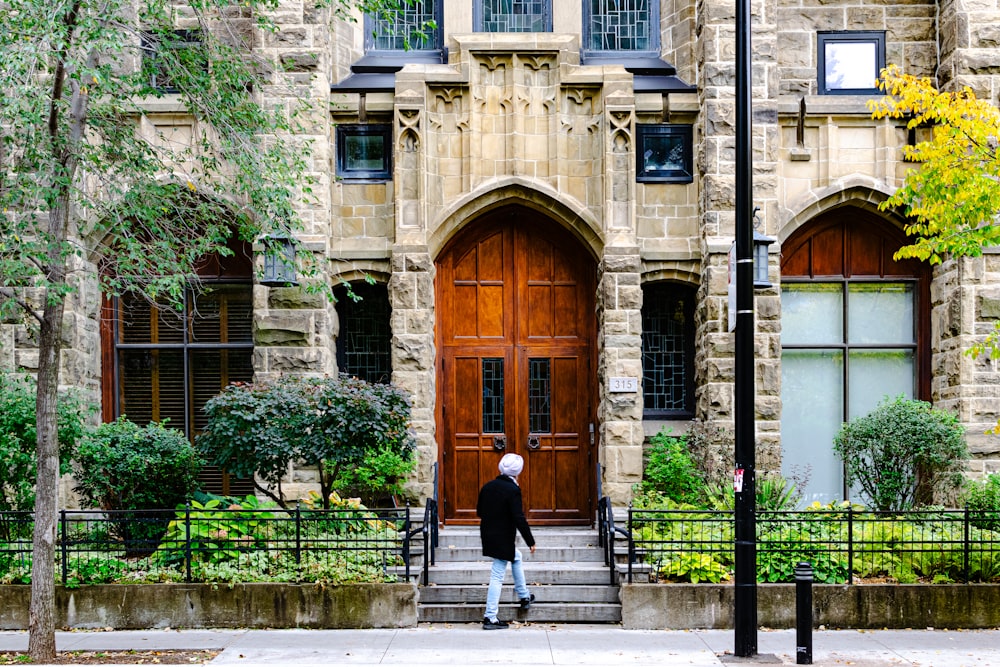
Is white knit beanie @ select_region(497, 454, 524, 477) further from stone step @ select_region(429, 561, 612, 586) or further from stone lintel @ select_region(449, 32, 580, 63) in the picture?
stone lintel @ select_region(449, 32, 580, 63)

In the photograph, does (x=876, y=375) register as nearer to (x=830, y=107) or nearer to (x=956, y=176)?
(x=830, y=107)

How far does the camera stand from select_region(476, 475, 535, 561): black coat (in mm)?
10570

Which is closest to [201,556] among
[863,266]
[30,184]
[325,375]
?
[325,375]

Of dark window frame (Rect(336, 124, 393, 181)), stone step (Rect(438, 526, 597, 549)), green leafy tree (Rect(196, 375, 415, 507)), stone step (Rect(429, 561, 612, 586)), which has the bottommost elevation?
stone step (Rect(429, 561, 612, 586))

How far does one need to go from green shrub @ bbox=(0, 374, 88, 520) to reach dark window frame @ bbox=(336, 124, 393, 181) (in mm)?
4710

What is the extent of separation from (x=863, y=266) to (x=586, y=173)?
4196 mm

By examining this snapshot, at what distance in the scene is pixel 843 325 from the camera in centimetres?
1491

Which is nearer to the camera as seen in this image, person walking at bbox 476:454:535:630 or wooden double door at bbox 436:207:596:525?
person walking at bbox 476:454:535:630

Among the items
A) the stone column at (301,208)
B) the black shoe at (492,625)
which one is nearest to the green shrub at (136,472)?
the stone column at (301,208)

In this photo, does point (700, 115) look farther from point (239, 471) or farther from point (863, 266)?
point (239, 471)

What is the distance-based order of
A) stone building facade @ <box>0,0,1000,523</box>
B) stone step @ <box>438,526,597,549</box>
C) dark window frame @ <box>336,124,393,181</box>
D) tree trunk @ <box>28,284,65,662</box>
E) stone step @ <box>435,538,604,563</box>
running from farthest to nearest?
dark window frame @ <box>336,124,393,181</box>
stone building facade @ <box>0,0,1000,523</box>
stone step @ <box>438,526,597,549</box>
stone step @ <box>435,538,604,563</box>
tree trunk @ <box>28,284,65,662</box>

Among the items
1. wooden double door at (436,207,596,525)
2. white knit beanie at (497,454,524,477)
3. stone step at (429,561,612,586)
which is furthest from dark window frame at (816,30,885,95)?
stone step at (429,561,612,586)

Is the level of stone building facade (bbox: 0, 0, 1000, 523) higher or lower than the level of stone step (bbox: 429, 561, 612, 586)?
higher

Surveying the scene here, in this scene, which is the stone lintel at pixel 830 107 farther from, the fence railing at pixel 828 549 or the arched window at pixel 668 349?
the fence railing at pixel 828 549
